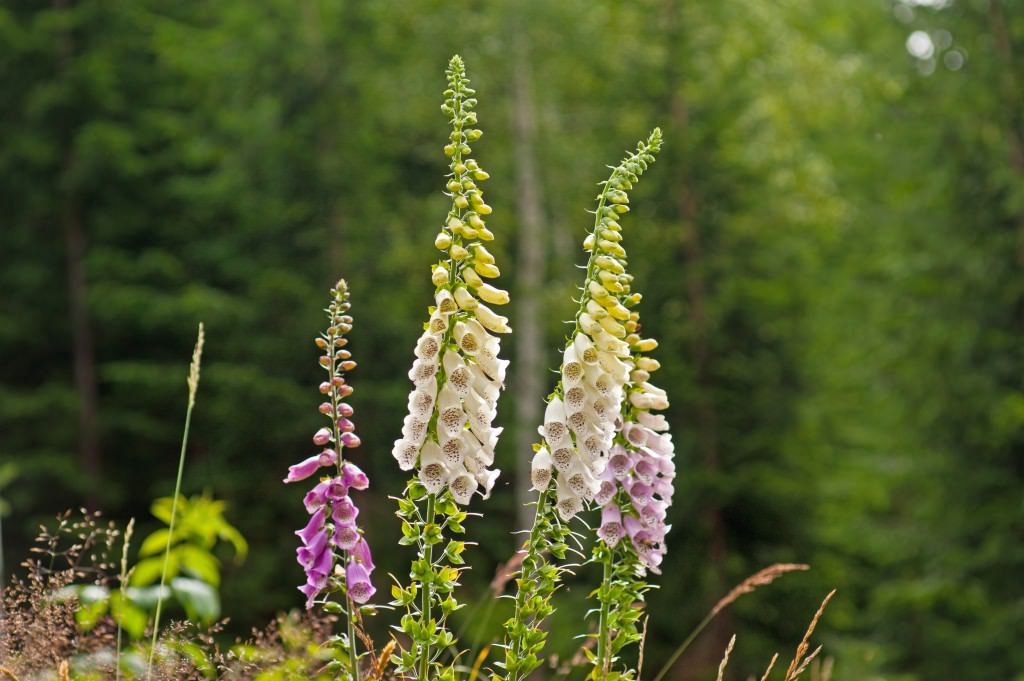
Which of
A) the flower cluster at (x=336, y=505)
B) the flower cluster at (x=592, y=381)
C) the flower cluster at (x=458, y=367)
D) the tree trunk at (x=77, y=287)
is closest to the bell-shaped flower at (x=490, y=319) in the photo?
the flower cluster at (x=458, y=367)

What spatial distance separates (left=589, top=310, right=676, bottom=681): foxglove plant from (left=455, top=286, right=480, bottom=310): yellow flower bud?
33cm

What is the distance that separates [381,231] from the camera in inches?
601

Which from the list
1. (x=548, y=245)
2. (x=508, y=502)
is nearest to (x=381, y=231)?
(x=548, y=245)

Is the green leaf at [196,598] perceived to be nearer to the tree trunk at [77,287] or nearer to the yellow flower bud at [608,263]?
the yellow flower bud at [608,263]

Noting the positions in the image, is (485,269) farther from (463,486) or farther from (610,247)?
(463,486)

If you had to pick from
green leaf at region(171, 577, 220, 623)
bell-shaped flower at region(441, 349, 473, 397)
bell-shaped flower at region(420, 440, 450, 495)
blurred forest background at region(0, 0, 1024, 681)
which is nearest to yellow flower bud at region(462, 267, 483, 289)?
bell-shaped flower at region(441, 349, 473, 397)

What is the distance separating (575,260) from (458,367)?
14.2 metres

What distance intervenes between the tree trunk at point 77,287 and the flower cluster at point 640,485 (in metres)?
14.2

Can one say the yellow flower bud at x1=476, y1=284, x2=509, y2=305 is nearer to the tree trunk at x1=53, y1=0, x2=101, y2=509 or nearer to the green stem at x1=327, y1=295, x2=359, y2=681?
the green stem at x1=327, y1=295, x2=359, y2=681

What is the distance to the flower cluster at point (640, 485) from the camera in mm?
2209

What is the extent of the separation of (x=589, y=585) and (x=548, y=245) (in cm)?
A: 609

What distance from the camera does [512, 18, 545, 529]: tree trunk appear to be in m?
14.1

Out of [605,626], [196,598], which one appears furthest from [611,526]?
[196,598]

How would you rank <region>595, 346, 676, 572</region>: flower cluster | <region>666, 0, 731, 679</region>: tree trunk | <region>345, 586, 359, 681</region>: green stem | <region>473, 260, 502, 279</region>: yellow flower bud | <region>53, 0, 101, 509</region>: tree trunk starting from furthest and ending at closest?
1. <region>53, 0, 101, 509</region>: tree trunk
2. <region>666, 0, 731, 679</region>: tree trunk
3. <region>595, 346, 676, 572</region>: flower cluster
4. <region>473, 260, 502, 279</region>: yellow flower bud
5. <region>345, 586, 359, 681</region>: green stem
